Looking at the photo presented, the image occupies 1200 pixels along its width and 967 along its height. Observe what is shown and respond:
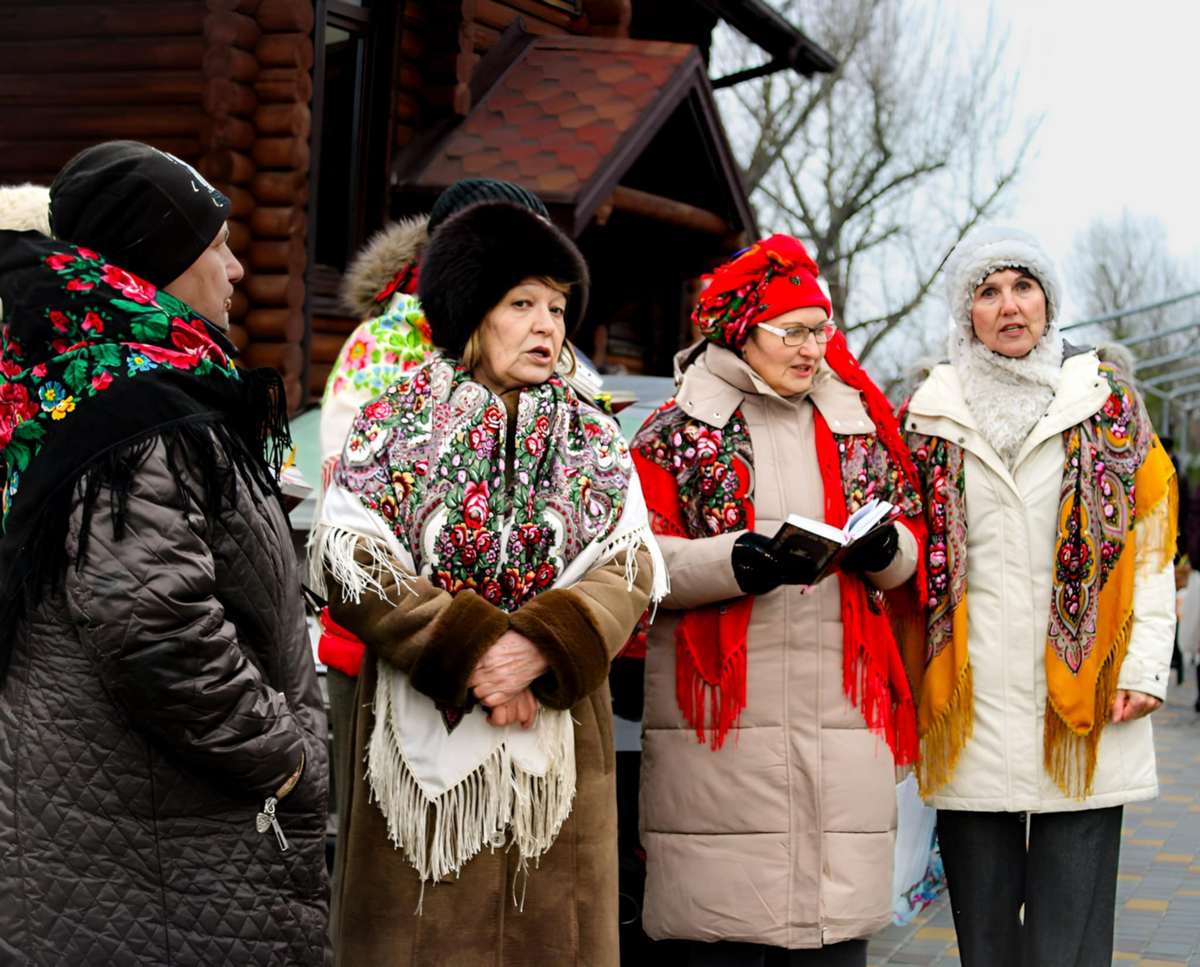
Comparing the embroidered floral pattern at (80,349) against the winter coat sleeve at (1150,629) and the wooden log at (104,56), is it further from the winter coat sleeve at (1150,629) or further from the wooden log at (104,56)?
the wooden log at (104,56)

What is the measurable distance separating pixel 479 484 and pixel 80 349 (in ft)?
3.09

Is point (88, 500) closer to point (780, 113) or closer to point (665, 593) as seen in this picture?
point (665, 593)

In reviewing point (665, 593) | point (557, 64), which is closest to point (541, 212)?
point (665, 593)

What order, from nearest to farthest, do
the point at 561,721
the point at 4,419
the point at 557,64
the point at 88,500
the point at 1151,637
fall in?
1. the point at 88,500
2. the point at 4,419
3. the point at 561,721
4. the point at 1151,637
5. the point at 557,64

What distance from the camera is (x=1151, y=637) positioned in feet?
12.5

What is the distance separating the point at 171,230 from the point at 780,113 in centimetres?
2537

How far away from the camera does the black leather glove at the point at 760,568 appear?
338 cm

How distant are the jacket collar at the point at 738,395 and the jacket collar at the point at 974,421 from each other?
216mm

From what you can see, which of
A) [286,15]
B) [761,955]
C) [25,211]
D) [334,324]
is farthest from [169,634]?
[334,324]

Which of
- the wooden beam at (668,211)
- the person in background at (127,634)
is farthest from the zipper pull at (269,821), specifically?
the wooden beam at (668,211)

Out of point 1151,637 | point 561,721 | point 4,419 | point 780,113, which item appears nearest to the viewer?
point 4,419

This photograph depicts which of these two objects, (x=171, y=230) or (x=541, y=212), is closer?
(x=171, y=230)

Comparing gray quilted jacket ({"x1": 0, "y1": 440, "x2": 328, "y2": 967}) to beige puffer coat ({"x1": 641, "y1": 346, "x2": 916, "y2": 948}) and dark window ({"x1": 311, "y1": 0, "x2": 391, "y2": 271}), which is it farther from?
dark window ({"x1": 311, "y1": 0, "x2": 391, "y2": 271})

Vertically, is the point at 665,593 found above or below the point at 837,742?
above
